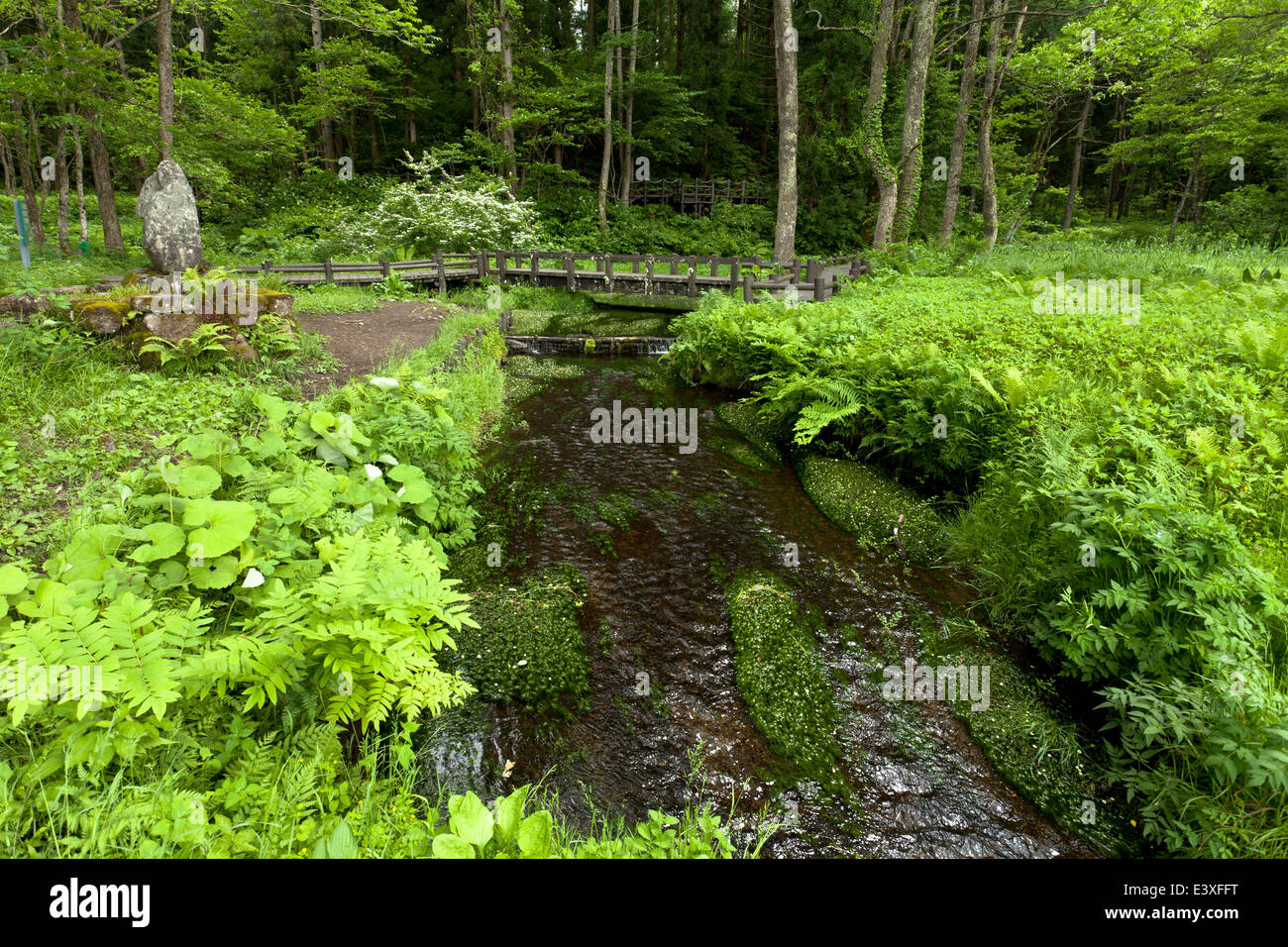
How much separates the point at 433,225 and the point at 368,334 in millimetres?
11741

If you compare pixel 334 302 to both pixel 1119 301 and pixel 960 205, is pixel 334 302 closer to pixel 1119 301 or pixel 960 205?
pixel 1119 301

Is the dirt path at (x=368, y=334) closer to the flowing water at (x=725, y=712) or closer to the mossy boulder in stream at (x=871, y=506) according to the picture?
the flowing water at (x=725, y=712)

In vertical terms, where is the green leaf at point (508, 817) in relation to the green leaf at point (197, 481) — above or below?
below

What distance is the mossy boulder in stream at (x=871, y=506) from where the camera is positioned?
6473 mm

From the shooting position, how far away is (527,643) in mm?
4844

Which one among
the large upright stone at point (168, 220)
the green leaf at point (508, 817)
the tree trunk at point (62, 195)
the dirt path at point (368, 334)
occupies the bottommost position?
the green leaf at point (508, 817)

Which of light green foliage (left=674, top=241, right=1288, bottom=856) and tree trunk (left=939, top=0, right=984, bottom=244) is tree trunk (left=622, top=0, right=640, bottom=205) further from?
light green foliage (left=674, top=241, right=1288, bottom=856)

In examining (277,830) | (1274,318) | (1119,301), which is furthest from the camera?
(1119,301)

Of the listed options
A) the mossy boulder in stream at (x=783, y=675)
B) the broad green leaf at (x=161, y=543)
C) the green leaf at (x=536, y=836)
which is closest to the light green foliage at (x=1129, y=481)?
the mossy boulder in stream at (x=783, y=675)

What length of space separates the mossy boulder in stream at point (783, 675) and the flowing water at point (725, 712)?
94 millimetres

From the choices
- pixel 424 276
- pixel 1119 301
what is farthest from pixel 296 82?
pixel 1119 301

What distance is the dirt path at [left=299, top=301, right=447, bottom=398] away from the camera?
29.9 feet
